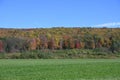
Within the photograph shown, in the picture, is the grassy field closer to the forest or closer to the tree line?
the forest

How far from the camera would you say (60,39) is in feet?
433

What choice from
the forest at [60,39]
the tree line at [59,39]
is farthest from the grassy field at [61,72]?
the tree line at [59,39]

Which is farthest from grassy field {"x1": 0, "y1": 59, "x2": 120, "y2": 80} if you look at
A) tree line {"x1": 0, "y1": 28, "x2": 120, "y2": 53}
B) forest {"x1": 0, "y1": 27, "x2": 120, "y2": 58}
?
tree line {"x1": 0, "y1": 28, "x2": 120, "y2": 53}

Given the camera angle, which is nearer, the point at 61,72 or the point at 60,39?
the point at 61,72

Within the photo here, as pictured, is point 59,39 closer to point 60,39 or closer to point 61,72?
point 60,39

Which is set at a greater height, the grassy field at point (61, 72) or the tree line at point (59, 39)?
the tree line at point (59, 39)

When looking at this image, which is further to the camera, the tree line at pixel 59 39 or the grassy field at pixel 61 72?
the tree line at pixel 59 39

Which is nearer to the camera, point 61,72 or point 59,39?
point 61,72

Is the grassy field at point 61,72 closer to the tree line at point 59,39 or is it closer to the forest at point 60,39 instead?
the forest at point 60,39

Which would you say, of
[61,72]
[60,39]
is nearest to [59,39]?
[60,39]

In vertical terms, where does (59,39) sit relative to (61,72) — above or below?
above

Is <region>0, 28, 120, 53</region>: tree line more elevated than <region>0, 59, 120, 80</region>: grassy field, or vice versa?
<region>0, 28, 120, 53</region>: tree line

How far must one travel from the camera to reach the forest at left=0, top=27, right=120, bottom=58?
109m

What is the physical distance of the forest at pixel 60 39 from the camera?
109 metres
